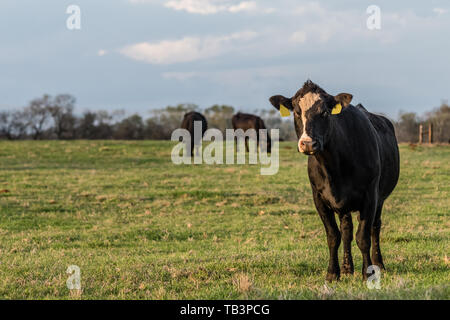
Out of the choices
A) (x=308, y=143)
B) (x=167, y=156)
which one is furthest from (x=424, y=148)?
(x=308, y=143)

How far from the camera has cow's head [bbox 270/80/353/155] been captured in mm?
6867

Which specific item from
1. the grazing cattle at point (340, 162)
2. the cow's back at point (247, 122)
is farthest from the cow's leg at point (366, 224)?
the cow's back at point (247, 122)

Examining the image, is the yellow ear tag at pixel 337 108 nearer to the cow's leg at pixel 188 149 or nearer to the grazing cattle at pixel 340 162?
the grazing cattle at pixel 340 162

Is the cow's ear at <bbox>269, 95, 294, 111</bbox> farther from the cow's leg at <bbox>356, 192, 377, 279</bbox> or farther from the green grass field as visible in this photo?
the green grass field

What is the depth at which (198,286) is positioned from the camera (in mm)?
6973

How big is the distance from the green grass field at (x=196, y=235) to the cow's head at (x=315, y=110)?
76.8 inches

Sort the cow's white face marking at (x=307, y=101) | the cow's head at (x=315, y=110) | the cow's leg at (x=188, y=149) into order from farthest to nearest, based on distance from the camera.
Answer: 1. the cow's leg at (x=188, y=149)
2. the cow's white face marking at (x=307, y=101)
3. the cow's head at (x=315, y=110)

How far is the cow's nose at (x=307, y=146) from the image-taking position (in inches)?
258

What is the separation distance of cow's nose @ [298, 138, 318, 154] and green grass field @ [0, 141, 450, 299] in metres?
1.67

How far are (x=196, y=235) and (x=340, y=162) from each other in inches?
222

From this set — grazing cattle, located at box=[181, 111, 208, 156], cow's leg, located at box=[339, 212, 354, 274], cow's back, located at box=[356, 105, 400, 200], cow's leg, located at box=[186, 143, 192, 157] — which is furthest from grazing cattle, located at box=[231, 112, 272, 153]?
cow's leg, located at box=[339, 212, 354, 274]

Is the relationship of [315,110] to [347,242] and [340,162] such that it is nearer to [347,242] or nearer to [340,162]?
[340,162]

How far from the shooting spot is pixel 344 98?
7.12 metres

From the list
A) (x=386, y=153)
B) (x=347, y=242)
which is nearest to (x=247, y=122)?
(x=386, y=153)
